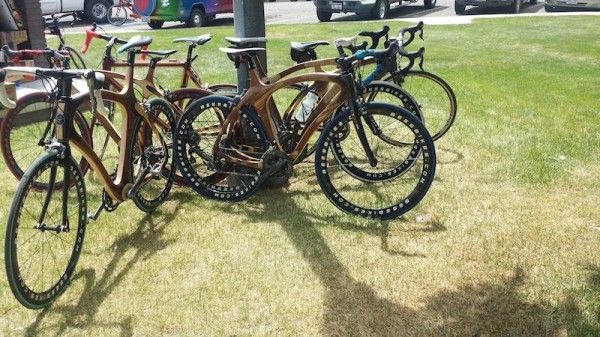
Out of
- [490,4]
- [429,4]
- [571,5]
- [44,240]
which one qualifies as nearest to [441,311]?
[44,240]

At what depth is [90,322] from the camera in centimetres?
328

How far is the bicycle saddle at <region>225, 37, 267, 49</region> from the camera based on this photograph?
14.7 feet

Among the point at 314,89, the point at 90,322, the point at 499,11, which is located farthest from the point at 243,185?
the point at 499,11

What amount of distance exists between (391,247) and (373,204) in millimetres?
731

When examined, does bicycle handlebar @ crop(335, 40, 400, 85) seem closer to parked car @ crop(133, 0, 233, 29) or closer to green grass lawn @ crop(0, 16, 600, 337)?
green grass lawn @ crop(0, 16, 600, 337)

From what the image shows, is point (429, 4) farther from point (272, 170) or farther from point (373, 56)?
point (272, 170)

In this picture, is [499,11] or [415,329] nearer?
[415,329]

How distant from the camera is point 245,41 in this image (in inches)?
177

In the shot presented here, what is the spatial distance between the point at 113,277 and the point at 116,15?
18.4 m

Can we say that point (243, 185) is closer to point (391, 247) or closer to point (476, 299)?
point (391, 247)

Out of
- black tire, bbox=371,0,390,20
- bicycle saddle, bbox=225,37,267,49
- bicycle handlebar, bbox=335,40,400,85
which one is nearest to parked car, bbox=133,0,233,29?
black tire, bbox=371,0,390,20

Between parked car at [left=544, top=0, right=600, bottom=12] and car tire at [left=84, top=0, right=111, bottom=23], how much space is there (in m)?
15.0

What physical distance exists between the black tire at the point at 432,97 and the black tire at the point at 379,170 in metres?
0.66

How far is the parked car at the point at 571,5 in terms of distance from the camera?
61.4 ft
